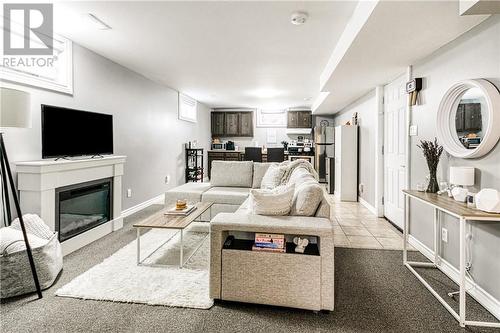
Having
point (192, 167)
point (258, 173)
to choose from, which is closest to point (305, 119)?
point (192, 167)

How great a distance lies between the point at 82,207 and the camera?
10.5 feet

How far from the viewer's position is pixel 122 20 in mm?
2691

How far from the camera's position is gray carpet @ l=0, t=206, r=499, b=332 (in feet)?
5.63

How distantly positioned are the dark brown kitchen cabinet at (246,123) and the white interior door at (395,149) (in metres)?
5.09

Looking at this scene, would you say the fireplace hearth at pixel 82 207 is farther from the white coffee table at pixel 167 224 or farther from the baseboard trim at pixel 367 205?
the baseboard trim at pixel 367 205

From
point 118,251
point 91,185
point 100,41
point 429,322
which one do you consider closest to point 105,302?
point 118,251

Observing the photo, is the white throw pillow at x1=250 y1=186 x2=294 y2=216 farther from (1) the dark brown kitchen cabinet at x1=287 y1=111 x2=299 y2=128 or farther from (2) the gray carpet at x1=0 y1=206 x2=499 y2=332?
(1) the dark brown kitchen cabinet at x1=287 y1=111 x2=299 y2=128

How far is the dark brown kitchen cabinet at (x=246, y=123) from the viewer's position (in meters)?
8.90

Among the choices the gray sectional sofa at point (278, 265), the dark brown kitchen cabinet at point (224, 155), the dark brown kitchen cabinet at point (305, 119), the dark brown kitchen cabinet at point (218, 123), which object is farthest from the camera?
the dark brown kitchen cabinet at point (218, 123)

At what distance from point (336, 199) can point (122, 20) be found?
514 cm

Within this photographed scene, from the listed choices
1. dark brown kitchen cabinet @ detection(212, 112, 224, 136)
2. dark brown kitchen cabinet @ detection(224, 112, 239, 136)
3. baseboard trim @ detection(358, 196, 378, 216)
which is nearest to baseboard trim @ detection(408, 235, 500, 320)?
baseboard trim @ detection(358, 196, 378, 216)

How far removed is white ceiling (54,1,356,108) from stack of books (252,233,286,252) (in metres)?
2.01

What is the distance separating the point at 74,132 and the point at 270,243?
2686mm

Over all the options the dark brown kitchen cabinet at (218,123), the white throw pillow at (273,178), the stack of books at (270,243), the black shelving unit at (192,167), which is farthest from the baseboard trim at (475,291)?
the dark brown kitchen cabinet at (218,123)
